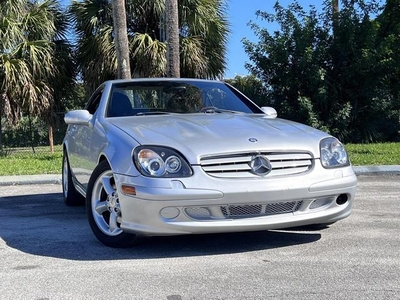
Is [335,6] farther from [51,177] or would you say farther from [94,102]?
[94,102]

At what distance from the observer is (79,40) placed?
16.6m

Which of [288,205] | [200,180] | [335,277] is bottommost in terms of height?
[335,277]

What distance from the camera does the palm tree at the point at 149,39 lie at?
1581 centimetres

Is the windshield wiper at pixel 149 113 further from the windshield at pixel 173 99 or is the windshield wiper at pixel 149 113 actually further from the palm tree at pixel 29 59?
the palm tree at pixel 29 59

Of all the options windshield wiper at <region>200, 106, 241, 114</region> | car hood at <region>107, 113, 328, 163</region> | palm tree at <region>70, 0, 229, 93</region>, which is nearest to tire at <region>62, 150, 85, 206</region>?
car hood at <region>107, 113, 328, 163</region>

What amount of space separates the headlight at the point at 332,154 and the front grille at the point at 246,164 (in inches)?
7.5

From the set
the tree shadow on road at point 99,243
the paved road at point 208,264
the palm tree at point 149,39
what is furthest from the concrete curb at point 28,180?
the palm tree at point 149,39

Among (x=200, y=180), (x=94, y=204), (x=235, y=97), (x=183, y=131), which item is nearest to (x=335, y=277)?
(x=200, y=180)

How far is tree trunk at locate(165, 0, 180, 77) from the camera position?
43.4 feet

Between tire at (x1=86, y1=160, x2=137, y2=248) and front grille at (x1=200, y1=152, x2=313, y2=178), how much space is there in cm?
84

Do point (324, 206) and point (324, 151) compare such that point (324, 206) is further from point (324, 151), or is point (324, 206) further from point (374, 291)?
point (374, 291)

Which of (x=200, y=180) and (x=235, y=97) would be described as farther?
(x=235, y=97)

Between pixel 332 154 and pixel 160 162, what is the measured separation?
148 cm

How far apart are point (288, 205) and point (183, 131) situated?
1056 millimetres
